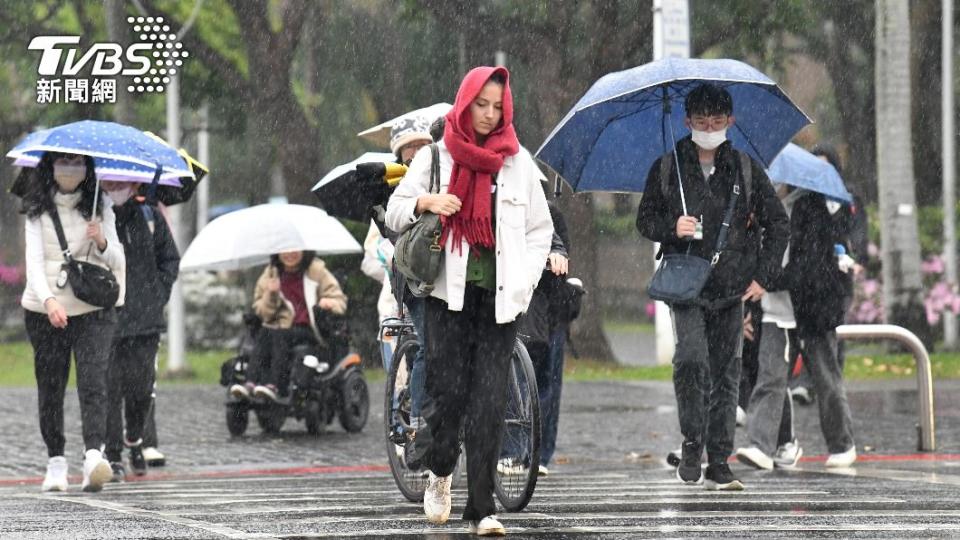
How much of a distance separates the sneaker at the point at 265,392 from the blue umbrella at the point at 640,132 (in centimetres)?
467

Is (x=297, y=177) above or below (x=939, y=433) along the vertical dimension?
above

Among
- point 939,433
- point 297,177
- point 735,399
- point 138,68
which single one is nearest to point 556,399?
point 735,399

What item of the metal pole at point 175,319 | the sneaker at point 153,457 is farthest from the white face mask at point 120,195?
the metal pole at point 175,319

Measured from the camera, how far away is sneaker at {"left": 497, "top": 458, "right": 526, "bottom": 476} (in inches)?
320

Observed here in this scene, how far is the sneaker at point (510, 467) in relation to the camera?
26.7 ft

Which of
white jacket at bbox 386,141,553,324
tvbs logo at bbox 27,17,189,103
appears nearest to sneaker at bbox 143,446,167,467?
white jacket at bbox 386,141,553,324

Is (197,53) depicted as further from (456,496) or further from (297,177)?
(456,496)

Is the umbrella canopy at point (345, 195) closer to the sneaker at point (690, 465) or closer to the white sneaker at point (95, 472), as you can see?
the white sneaker at point (95, 472)

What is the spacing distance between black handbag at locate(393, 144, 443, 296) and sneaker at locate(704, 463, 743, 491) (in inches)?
99.3

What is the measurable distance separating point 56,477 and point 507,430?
3.21 metres

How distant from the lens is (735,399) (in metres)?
9.72

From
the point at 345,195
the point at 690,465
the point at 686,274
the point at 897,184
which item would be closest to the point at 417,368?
the point at 686,274

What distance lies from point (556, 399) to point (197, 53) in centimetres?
1371

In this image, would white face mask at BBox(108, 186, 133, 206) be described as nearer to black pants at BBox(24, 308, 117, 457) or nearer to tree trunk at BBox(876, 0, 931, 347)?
black pants at BBox(24, 308, 117, 457)
